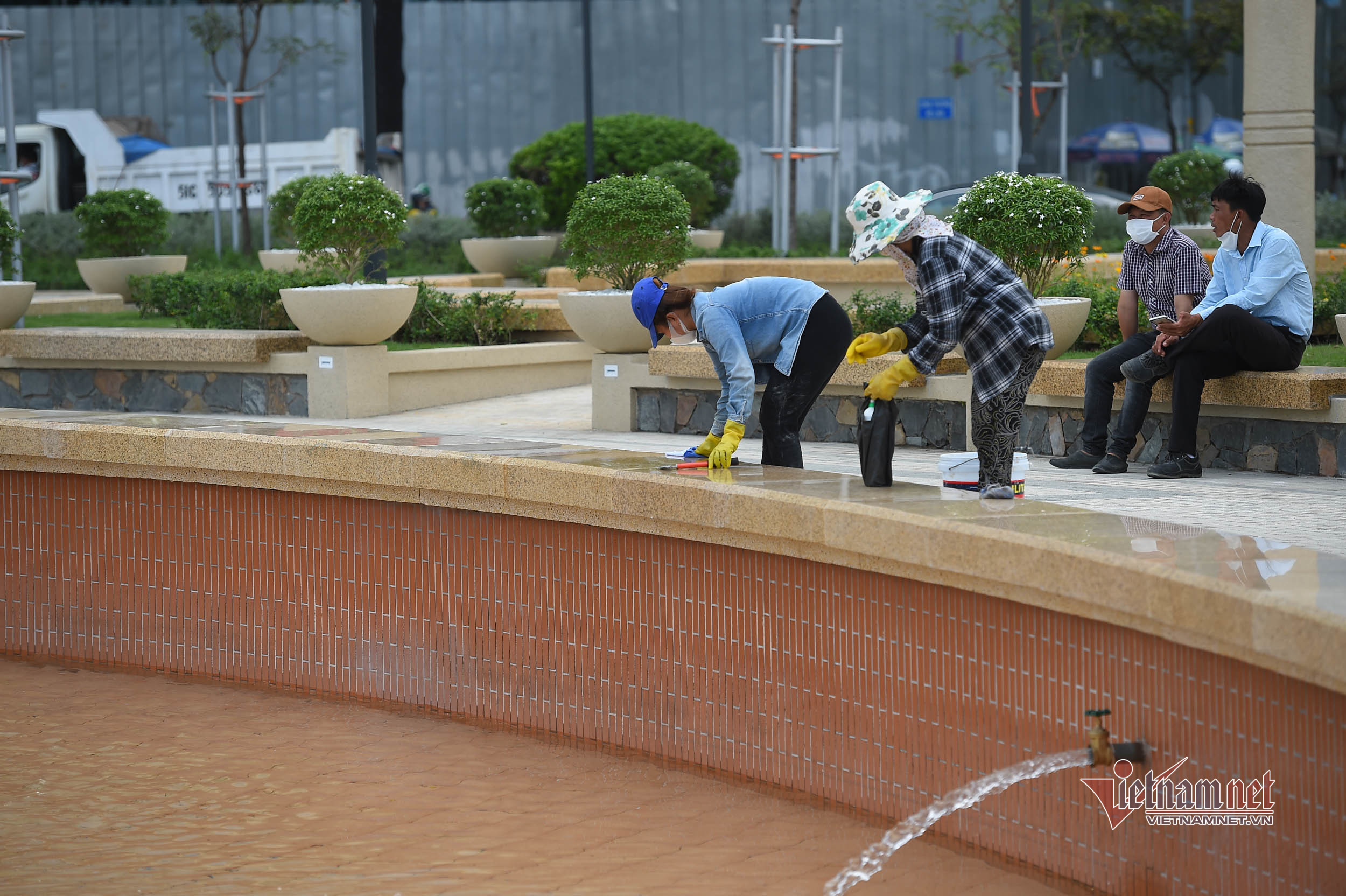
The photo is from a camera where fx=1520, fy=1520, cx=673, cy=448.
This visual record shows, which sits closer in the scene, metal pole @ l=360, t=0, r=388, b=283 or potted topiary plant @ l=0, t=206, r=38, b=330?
potted topiary plant @ l=0, t=206, r=38, b=330

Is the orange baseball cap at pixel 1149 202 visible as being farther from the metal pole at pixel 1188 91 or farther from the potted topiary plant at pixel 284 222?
the metal pole at pixel 1188 91

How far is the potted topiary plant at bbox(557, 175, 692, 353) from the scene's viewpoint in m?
10.1

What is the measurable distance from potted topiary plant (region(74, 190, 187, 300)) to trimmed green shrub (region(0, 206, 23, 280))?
15.7 ft


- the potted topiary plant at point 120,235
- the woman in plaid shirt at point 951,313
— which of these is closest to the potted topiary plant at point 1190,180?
the potted topiary plant at point 120,235

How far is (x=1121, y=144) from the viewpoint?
113 ft

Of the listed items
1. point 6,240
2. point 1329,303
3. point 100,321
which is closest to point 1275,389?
point 1329,303

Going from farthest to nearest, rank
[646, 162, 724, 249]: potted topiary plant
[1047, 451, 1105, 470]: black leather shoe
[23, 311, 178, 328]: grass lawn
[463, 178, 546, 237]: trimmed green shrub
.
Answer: [646, 162, 724, 249]: potted topiary plant
[463, 178, 546, 237]: trimmed green shrub
[23, 311, 178, 328]: grass lawn
[1047, 451, 1105, 470]: black leather shoe

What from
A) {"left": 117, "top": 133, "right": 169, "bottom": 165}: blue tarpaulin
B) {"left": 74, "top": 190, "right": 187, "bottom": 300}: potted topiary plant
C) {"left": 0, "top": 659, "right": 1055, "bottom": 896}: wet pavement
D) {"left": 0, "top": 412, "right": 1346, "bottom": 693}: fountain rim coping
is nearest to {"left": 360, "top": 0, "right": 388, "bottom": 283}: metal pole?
{"left": 74, "top": 190, "right": 187, "bottom": 300}: potted topiary plant

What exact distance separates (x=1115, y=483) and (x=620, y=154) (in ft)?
58.5

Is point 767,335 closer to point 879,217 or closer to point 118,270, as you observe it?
point 879,217

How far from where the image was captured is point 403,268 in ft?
68.5

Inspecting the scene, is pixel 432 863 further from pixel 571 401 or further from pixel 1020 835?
pixel 571 401

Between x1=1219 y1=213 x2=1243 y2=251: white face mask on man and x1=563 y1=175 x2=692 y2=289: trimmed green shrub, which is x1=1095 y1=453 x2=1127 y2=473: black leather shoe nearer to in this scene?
x1=1219 y1=213 x2=1243 y2=251: white face mask on man

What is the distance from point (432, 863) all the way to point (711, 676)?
1368mm
